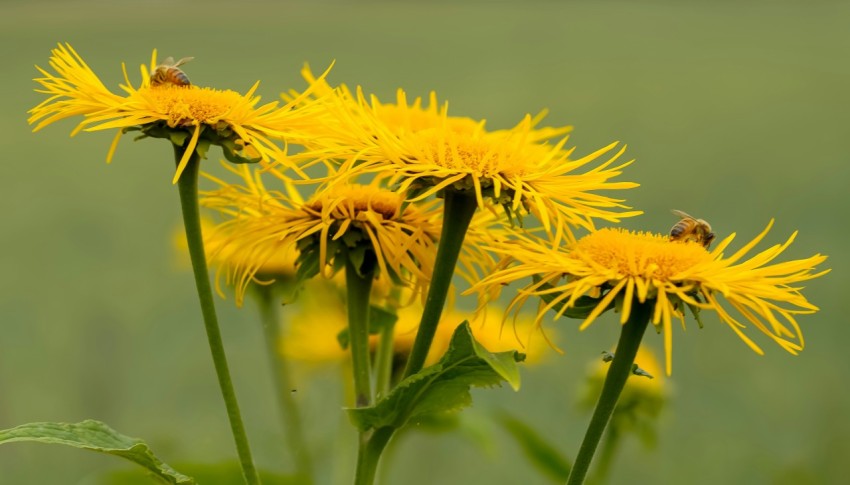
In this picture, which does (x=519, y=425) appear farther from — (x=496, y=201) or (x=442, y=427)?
(x=496, y=201)

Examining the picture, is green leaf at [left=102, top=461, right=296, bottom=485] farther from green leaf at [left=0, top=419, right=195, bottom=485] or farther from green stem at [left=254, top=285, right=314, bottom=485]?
green leaf at [left=0, top=419, right=195, bottom=485]

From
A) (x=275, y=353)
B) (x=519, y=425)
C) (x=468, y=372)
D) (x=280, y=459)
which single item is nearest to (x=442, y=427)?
(x=519, y=425)

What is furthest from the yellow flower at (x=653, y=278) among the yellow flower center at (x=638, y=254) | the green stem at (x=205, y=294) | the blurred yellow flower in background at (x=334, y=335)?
the blurred yellow flower in background at (x=334, y=335)

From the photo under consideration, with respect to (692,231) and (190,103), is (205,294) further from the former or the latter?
(692,231)

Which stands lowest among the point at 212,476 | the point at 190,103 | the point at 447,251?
the point at 212,476

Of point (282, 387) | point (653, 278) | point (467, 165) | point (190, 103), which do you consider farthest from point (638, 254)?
point (282, 387)
